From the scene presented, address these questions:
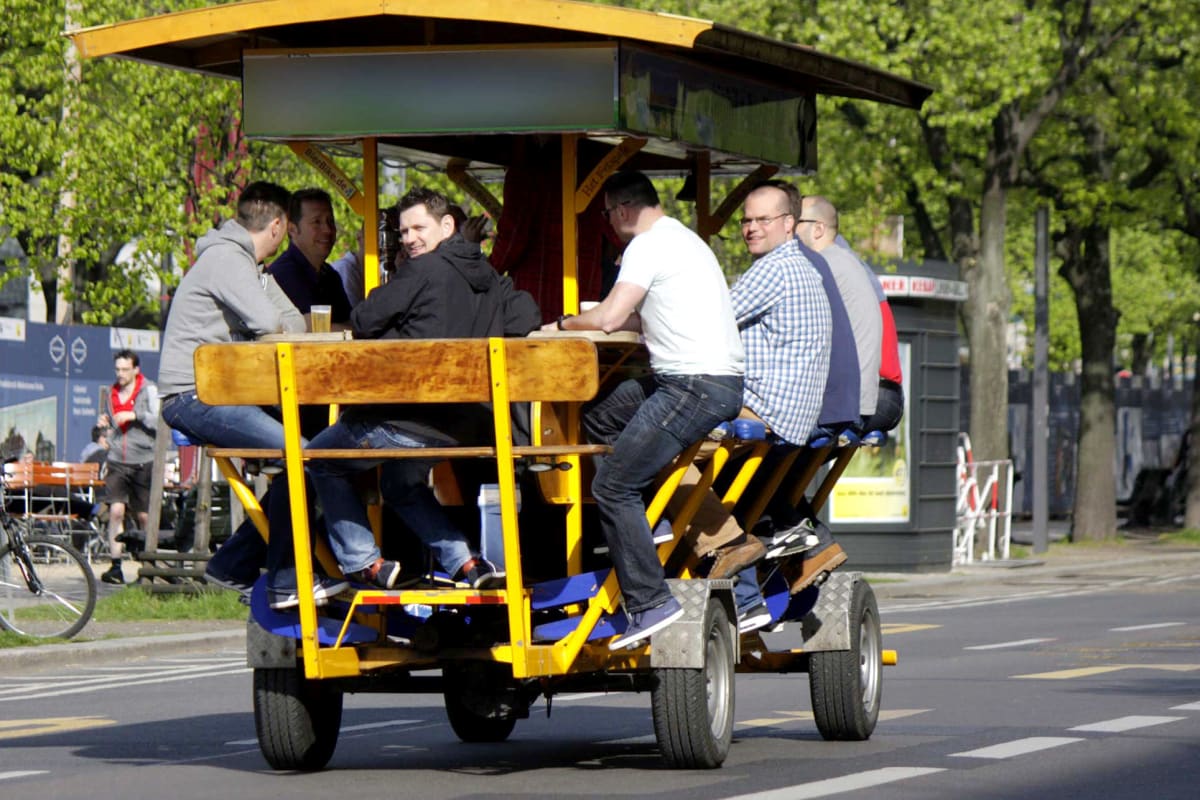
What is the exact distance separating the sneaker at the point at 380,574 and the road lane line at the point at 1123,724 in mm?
3615

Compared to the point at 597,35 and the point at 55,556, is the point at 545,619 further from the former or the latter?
the point at 55,556

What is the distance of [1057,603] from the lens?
2238 centimetres

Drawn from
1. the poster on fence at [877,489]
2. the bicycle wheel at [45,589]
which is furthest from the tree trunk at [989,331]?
the bicycle wheel at [45,589]

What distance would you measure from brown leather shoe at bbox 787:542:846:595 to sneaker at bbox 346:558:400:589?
2.22 m

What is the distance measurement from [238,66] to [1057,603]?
45.0ft

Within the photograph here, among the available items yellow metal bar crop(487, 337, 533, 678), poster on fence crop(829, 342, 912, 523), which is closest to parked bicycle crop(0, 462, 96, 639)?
yellow metal bar crop(487, 337, 533, 678)

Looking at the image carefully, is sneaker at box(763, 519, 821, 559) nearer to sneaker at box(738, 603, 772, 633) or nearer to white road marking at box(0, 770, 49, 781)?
sneaker at box(738, 603, 772, 633)

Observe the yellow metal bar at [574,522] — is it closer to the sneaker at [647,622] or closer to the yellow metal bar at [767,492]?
the sneaker at [647,622]

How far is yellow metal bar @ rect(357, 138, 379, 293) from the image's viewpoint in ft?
33.3

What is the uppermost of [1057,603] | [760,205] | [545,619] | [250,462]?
[760,205]

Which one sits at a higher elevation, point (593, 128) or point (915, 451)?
point (593, 128)

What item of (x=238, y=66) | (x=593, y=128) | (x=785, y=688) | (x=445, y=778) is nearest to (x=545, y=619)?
(x=445, y=778)

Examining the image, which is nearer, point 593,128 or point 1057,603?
point 593,128

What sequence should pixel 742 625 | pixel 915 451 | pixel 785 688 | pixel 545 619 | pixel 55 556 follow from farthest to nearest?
pixel 915 451 < pixel 55 556 < pixel 785 688 < pixel 742 625 < pixel 545 619
